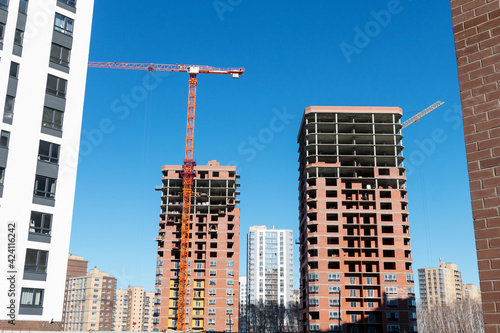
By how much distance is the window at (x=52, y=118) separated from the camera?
42737 millimetres

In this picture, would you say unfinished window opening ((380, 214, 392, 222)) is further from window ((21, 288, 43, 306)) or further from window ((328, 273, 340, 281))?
window ((21, 288, 43, 306))

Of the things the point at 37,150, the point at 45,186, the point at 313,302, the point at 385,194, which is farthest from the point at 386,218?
the point at 37,150

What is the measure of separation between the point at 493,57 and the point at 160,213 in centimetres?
13641

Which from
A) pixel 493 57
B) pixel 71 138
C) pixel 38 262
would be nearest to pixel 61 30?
pixel 71 138

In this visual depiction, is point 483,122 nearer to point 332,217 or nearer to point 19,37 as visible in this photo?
point 19,37

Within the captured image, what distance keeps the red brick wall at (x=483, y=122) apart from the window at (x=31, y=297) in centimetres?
3809

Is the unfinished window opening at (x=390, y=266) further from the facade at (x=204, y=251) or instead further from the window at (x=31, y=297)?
the window at (x=31, y=297)

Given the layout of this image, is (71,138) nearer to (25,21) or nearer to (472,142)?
(25,21)

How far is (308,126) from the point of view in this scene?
407ft

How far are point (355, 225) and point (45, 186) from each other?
3311 inches

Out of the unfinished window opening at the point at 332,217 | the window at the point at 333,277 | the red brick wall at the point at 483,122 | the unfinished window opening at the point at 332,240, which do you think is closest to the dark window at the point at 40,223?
the red brick wall at the point at 483,122

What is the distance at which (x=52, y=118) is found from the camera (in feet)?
142

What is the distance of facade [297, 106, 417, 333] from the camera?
4267 inches

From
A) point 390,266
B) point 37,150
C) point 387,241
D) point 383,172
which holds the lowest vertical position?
point 390,266
